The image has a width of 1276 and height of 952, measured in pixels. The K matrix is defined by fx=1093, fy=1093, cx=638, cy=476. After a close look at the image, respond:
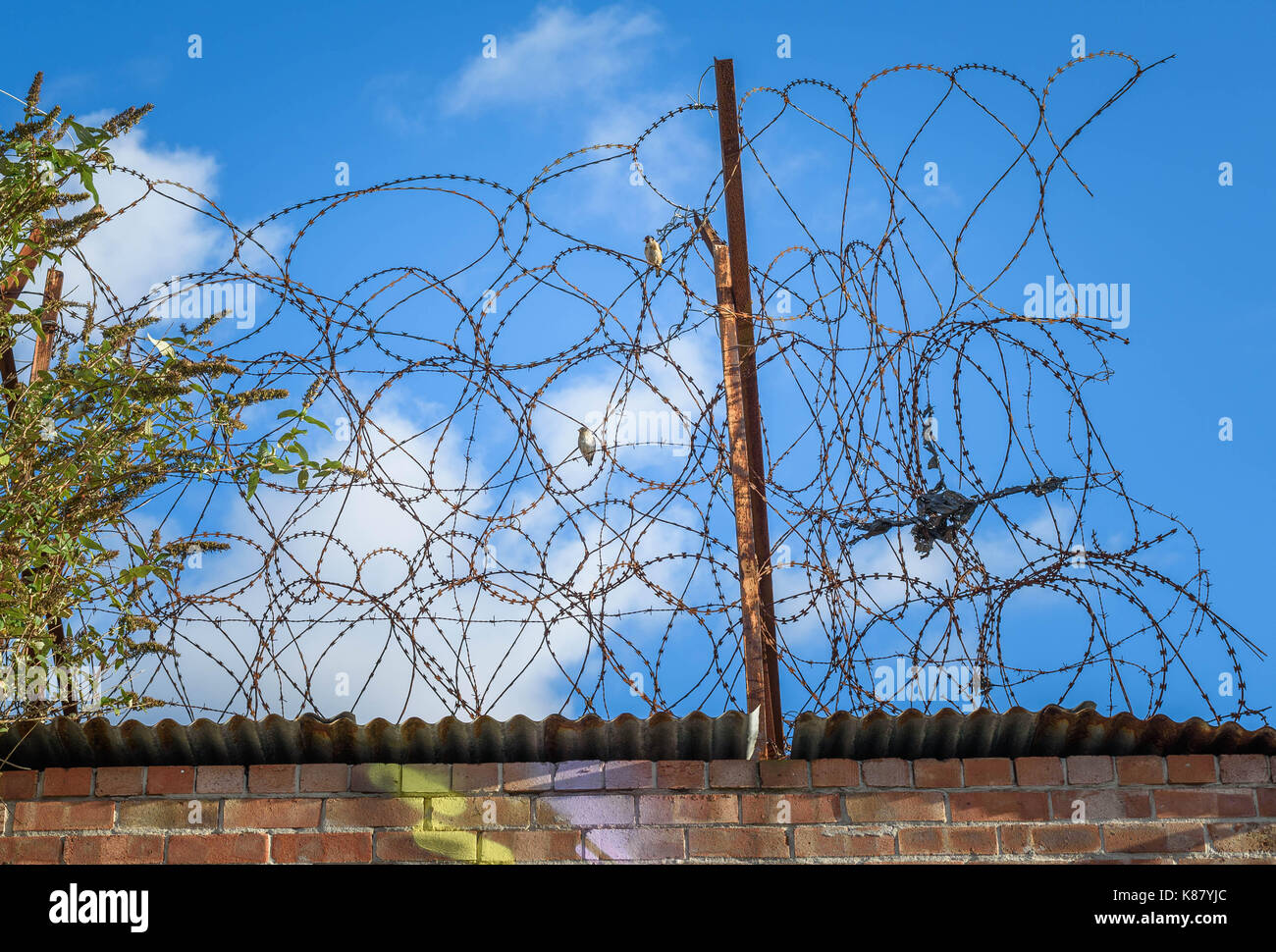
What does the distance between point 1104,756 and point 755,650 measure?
1.22m

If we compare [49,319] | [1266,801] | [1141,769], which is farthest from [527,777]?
[49,319]

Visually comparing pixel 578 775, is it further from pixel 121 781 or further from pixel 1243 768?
pixel 1243 768

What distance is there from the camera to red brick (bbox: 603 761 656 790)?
357 centimetres

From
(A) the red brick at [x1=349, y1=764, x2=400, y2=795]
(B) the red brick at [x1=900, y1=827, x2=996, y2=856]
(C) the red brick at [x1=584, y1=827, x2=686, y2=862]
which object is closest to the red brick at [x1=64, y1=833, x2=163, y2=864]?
(A) the red brick at [x1=349, y1=764, x2=400, y2=795]

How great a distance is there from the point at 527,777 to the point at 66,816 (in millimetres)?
1568

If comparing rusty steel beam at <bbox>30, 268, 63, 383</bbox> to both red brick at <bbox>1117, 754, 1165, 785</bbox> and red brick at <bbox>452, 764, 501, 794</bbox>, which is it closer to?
red brick at <bbox>452, 764, 501, 794</bbox>

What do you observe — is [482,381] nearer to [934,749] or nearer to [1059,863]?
[934,749]

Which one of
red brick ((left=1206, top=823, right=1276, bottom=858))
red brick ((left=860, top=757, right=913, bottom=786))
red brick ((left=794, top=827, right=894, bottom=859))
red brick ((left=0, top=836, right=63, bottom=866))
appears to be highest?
red brick ((left=860, top=757, right=913, bottom=786))

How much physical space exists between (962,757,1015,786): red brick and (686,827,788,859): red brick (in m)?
0.66

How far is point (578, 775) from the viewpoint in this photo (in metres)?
3.58

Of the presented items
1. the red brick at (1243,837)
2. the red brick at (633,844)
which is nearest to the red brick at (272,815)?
the red brick at (633,844)
